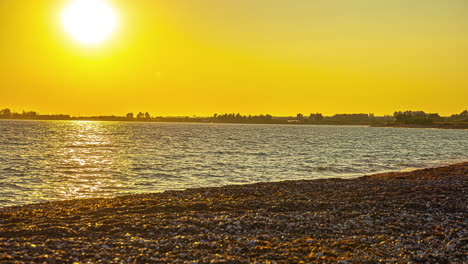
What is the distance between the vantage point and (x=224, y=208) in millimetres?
19828

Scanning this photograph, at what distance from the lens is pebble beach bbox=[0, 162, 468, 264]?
41.0 feet

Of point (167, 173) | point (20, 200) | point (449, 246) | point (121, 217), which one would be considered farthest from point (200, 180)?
point (449, 246)

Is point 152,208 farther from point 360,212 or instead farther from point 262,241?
point 360,212

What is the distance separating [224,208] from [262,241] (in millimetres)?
6053

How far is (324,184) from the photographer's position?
95.5ft

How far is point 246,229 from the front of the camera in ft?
51.1

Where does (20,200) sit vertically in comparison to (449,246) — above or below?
below

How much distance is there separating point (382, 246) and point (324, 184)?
51.0 feet

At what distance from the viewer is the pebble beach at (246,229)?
41.0 feet

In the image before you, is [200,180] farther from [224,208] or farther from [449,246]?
[449,246]

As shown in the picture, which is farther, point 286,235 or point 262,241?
point 286,235

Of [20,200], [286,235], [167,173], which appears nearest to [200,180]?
[167,173]

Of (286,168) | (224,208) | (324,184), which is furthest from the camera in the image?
(286,168)

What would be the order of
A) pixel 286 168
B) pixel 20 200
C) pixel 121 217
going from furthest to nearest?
1. pixel 286 168
2. pixel 20 200
3. pixel 121 217
